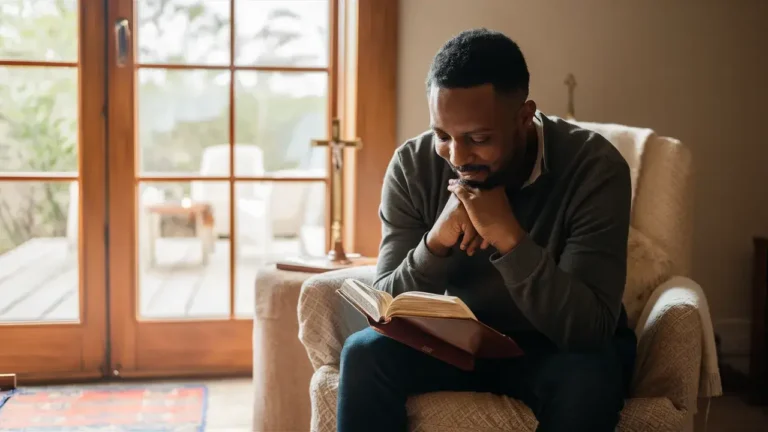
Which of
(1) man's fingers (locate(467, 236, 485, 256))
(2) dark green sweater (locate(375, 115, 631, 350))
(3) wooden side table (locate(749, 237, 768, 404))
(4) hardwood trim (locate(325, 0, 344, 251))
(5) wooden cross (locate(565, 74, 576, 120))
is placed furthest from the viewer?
(4) hardwood trim (locate(325, 0, 344, 251))

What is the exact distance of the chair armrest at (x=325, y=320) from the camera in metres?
1.80

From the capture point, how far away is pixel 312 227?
3.05 m

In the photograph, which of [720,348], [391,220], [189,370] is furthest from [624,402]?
[189,370]

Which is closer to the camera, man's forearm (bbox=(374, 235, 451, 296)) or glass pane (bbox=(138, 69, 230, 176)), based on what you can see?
man's forearm (bbox=(374, 235, 451, 296))

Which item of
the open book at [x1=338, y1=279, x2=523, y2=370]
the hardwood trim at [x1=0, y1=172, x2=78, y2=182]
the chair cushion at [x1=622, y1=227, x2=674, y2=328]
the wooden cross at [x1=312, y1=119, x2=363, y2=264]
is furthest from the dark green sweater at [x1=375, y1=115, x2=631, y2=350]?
the hardwood trim at [x1=0, y1=172, x2=78, y2=182]

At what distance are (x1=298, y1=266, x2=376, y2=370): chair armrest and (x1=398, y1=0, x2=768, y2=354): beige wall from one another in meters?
1.08

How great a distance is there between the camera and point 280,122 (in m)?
2.99

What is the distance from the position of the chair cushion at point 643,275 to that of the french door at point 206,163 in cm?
122

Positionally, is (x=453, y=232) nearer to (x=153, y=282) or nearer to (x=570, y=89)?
(x=570, y=89)

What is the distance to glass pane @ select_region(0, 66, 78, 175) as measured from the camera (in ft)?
9.27

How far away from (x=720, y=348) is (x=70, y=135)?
230cm

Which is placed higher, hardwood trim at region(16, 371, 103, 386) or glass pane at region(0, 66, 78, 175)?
glass pane at region(0, 66, 78, 175)

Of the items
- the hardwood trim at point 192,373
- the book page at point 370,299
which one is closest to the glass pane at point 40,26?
the hardwood trim at point 192,373

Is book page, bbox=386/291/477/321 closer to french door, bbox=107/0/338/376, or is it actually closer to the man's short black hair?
the man's short black hair
